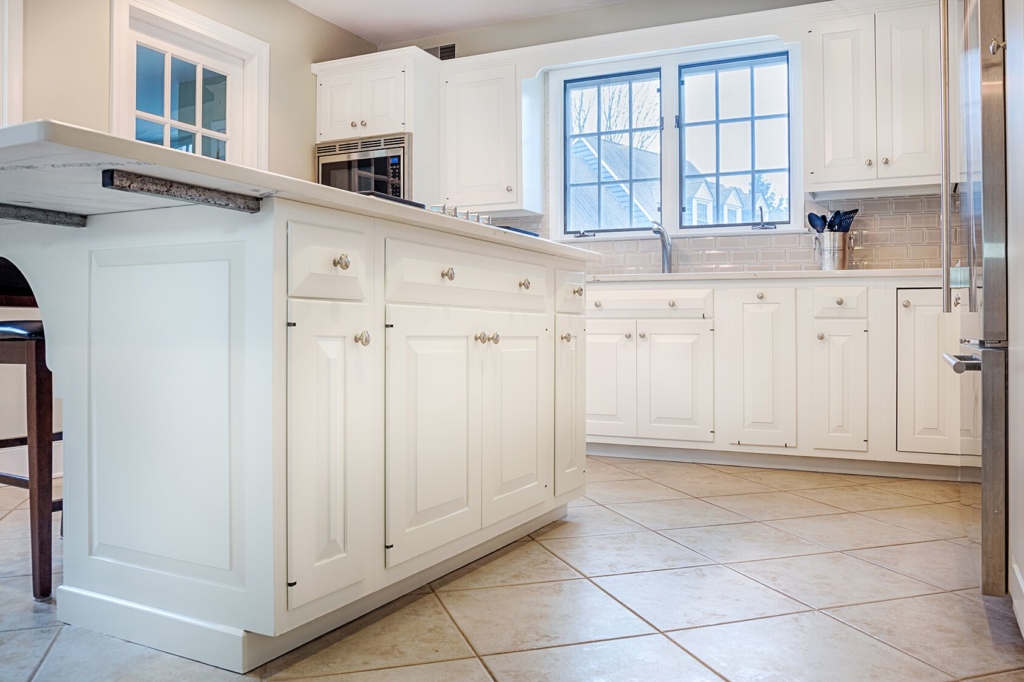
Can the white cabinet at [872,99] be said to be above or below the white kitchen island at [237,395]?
above

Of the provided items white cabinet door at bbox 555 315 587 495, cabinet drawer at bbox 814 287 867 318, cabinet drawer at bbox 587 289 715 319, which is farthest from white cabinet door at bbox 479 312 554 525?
cabinet drawer at bbox 814 287 867 318

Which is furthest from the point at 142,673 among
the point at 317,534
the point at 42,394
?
the point at 42,394

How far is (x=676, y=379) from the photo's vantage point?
373 cm

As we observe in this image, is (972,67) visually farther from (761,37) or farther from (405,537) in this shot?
(761,37)

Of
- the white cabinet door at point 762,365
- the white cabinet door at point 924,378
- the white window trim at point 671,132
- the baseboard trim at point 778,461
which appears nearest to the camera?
the white cabinet door at point 924,378

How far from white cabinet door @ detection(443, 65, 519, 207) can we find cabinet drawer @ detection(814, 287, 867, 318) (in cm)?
179

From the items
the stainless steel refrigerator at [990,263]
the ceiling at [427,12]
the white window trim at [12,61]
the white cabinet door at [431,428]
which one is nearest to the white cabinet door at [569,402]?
the white cabinet door at [431,428]

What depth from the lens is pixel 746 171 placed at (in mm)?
4270

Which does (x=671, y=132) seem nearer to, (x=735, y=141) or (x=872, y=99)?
(x=735, y=141)

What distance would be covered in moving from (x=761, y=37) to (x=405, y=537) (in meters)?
3.38

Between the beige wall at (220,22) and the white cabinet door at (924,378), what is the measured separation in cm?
338

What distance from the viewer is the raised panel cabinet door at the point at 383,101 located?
4508 mm

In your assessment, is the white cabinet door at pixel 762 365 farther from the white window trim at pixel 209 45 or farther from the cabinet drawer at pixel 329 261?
the white window trim at pixel 209 45

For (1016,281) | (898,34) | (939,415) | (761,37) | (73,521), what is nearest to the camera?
(1016,281)
